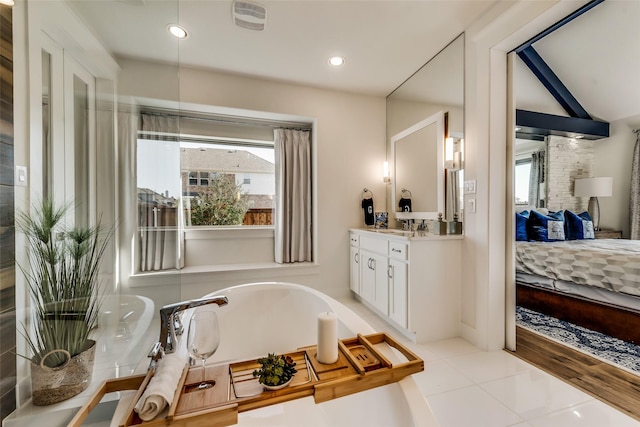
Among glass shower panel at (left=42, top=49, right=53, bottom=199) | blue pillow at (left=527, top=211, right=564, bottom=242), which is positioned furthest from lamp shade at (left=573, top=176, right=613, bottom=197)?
glass shower panel at (left=42, top=49, right=53, bottom=199)

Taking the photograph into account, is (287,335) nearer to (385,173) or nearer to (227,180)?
(227,180)

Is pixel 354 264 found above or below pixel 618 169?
below

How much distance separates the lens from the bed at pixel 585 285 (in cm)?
224

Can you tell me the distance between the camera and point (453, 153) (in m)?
2.58

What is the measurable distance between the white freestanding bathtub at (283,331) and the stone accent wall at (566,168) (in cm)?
457

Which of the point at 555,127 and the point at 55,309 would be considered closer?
the point at 55,309

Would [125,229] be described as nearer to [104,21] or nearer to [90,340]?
[90,340]

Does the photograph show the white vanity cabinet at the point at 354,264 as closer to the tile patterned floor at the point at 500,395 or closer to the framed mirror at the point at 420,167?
the framed mirror at the point at 420,167

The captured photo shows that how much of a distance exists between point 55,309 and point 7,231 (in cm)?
41

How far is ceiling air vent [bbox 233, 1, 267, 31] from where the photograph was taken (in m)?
2.06

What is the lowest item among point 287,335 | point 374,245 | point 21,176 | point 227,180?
point 287,335

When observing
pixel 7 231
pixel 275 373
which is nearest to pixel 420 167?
pixel 275 373

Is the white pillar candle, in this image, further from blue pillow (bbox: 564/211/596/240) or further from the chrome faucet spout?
blue pillow (bbox: 564/211/596/240)

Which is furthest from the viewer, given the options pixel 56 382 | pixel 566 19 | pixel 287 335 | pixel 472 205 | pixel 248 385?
pixel 472 205
